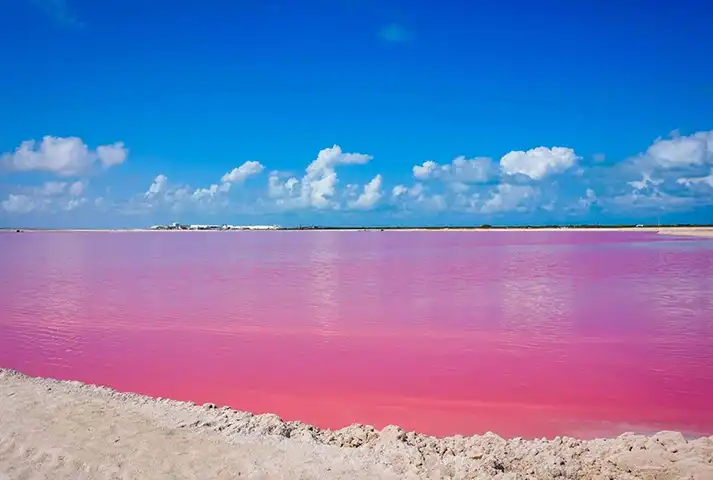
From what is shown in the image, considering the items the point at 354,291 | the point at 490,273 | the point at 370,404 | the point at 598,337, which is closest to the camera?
the point at 370,404

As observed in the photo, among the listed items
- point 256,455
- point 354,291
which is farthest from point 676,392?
point 354,291

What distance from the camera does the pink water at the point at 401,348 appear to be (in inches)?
276

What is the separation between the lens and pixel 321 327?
11961 mm

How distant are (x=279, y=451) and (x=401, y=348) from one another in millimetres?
5065

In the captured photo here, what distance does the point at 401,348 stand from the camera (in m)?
10.0

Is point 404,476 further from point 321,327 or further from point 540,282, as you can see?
point 540,282

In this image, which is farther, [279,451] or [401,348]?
[401,348]

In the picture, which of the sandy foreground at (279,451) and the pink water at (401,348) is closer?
the sandy foreground at (279,451)

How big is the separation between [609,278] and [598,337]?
10.9 m

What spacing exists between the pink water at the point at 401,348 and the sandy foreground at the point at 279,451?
2.99ft

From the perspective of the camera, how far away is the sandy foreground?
475 cm

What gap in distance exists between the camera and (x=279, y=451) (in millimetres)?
5191

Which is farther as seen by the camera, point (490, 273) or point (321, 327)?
point (490, 273)

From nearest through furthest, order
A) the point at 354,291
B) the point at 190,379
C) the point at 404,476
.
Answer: the point at 404,476, the point at 190,379, the point at 354,291
